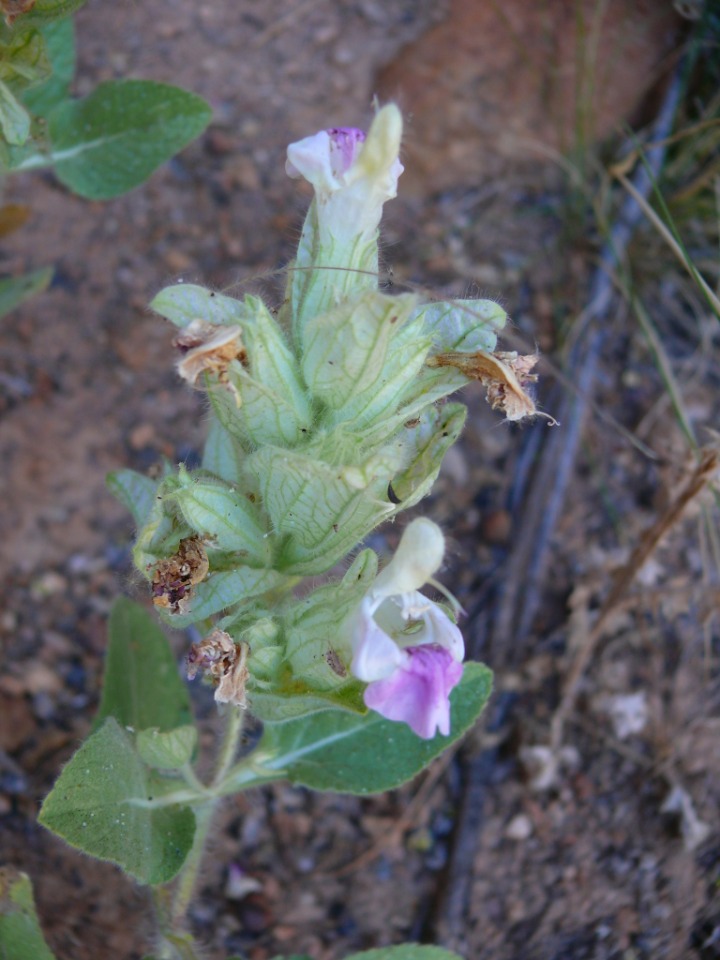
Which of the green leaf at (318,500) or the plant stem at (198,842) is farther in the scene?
the plant stem at (198,842)

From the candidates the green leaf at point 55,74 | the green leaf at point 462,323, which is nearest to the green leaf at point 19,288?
the green leaf at point 55,74

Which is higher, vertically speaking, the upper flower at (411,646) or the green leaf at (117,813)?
the upper flower at (411,646)

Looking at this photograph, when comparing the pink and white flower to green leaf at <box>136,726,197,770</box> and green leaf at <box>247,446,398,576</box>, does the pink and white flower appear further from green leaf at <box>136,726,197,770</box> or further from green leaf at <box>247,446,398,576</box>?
green leaf at <box>136,726,197,770</box>

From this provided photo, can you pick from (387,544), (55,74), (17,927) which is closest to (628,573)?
(387,544)

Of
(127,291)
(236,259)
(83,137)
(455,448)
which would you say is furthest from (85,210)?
(455,448)

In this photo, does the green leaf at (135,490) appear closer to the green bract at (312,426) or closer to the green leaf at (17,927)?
the green bract at (312,426)

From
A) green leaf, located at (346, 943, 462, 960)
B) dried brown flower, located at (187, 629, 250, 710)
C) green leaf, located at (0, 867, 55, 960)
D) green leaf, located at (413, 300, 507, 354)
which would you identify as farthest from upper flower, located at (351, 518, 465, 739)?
green leaf, located at (0, 867, 55, 960)
